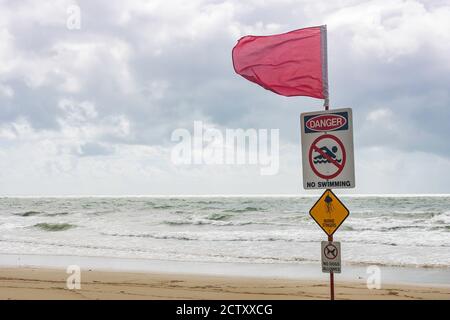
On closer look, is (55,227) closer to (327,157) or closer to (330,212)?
(330,212)

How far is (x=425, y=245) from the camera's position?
64.5 ft

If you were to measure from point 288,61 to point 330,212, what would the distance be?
2.55 meters

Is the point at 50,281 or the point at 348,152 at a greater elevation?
the point at 348,152

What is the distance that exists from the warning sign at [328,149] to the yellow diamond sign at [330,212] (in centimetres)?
18

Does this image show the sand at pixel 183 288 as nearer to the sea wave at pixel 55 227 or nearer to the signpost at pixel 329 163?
the signpost at pixel 329 163

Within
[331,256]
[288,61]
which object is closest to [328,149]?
[331,256]

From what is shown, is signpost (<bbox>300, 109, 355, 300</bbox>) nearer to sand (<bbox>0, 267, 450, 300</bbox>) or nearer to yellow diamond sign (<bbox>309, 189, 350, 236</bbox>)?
yellow diamond sign (<bbox>309, 189, 350, 236</bbox>)

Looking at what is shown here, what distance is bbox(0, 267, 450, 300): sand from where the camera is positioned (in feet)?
31.6

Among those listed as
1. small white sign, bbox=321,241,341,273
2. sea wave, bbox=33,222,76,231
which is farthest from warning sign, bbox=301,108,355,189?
sea wave, bbox=33,222,76,231

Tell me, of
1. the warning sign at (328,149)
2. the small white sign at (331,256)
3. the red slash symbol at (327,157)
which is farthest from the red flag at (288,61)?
the small white sign at (331,256)

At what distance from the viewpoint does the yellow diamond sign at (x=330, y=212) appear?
6578mm
